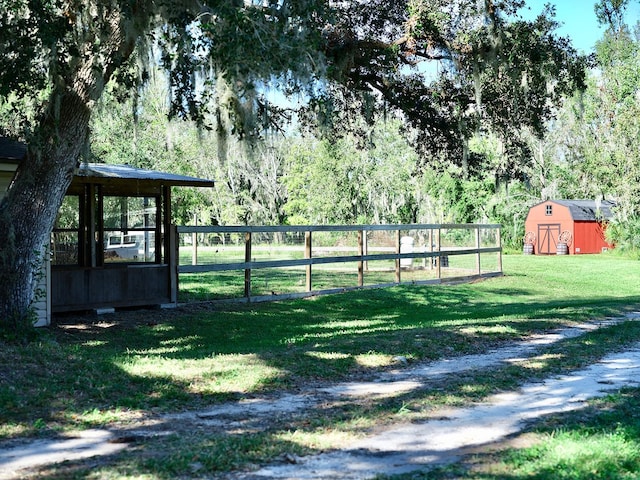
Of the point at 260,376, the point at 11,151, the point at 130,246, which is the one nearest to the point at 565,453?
the point at 260,376

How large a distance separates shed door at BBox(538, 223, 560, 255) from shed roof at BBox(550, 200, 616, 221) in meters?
1.14

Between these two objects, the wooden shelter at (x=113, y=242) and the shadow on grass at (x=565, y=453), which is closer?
the shadow on grass at (x=565, y=453)

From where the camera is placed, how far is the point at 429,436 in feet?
16.1

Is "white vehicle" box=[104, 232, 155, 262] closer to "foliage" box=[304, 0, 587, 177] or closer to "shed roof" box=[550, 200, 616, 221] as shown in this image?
"foliage" box=[304, 0, 587, 177]

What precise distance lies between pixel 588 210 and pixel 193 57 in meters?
36.5

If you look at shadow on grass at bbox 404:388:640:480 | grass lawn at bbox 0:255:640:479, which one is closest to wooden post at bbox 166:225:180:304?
grass lawn at bbox 0:255:640:479

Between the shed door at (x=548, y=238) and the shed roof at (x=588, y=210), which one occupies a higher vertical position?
the shed roof at (x=588, y=210)

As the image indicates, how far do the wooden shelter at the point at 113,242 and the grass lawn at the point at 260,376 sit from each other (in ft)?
1.95

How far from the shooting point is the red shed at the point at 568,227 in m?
40.6

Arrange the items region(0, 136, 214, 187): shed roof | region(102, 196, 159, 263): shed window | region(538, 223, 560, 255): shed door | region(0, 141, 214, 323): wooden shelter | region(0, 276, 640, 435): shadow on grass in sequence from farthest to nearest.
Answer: region(538, 223, 560, 255): shed door
region(102, 196, 159, 263): shed window
region(0, 141, 214, 323): wooden shelter
region(0, 136, 214, 187): shed roof
region(0, 276, 640, 435): shadow on grass

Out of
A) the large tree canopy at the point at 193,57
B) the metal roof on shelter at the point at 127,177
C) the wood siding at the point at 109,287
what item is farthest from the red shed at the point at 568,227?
the wood siding at the point at 109,287

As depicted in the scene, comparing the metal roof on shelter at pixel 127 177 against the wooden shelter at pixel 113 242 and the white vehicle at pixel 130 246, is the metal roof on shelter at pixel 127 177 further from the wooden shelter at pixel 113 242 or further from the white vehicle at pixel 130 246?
the white vehicle at pixel 130 246

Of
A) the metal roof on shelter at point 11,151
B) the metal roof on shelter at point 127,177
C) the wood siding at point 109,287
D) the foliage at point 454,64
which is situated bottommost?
the wood siding at point 109,287

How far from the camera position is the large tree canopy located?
28.0 ft
